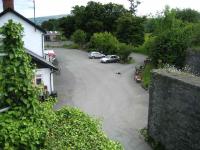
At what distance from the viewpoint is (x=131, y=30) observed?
66188 mm

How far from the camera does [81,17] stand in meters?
81.5

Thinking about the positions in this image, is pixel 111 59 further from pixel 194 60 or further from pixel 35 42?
pixel 35 42

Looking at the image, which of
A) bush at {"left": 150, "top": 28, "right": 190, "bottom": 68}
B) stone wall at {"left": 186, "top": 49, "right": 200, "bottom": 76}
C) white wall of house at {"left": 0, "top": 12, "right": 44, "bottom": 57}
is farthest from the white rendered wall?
bush at {"left": 150, "top": 28, "right": 190, "bottom": 68}

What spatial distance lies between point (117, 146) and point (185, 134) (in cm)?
900

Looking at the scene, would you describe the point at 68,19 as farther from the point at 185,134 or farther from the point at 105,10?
the point at 185,134

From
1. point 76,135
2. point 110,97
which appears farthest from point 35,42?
point 76,135

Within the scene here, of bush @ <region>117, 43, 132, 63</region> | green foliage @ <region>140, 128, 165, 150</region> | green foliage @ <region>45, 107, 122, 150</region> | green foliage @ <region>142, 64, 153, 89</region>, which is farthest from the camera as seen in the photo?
bush @ <region>117, 43, 132, 63</region>

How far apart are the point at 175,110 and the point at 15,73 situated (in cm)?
1169

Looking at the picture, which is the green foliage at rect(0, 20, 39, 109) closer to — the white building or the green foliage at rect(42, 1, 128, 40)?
the white building

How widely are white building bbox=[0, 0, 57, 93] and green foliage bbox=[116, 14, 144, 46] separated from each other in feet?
120

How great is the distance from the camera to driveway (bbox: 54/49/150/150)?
71.3 ft

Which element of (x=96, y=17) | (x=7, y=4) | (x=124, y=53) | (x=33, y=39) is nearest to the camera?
(x=7, y=4)

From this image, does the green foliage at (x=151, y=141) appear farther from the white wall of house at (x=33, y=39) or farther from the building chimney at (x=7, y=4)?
the building chimney at (x=7, y=4)

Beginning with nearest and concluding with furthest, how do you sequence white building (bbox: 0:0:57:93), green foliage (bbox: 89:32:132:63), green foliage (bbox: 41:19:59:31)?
1. white building (bbox: 0:0:57:93)
2. green foliage (bbox: 89:32:132:63)
3. green foliage (bbox: 41:19:59:31)
